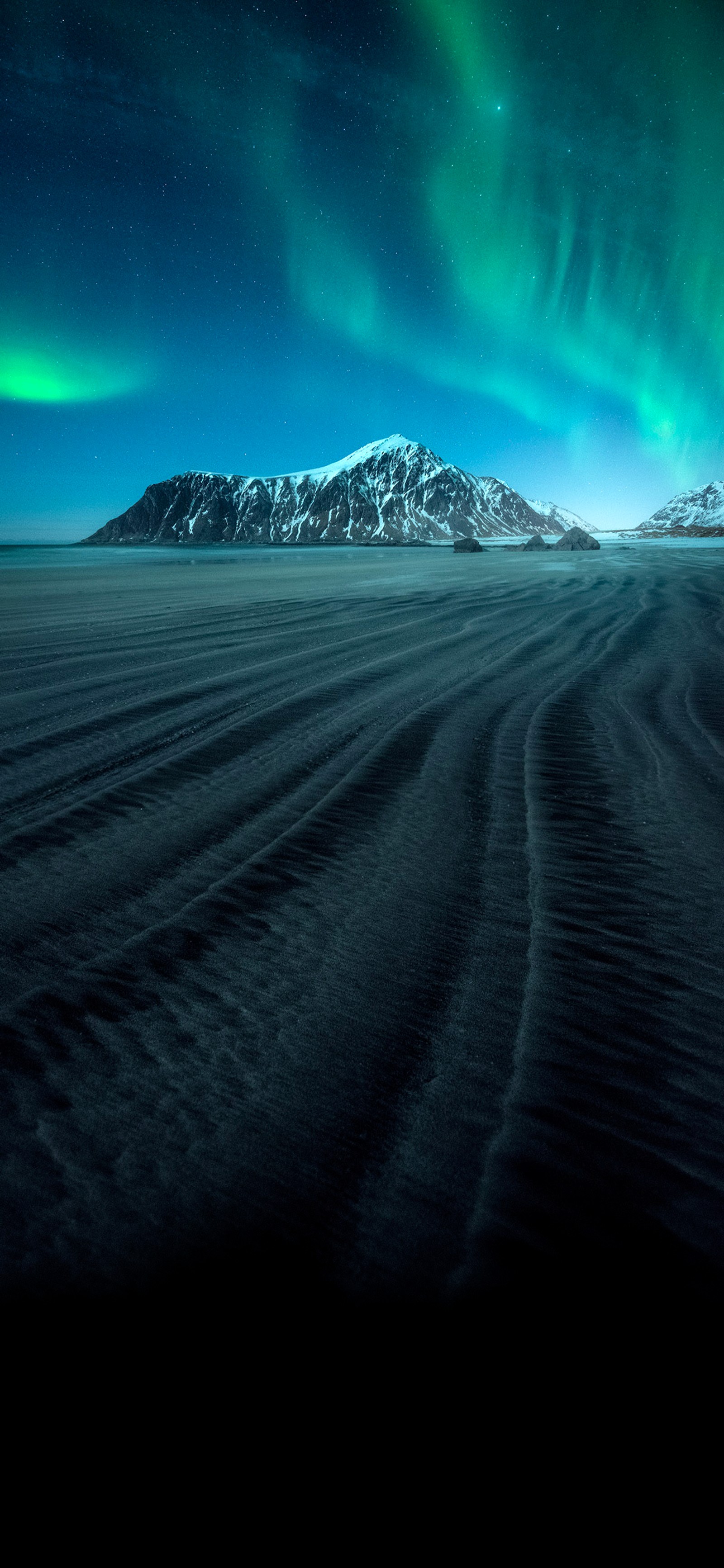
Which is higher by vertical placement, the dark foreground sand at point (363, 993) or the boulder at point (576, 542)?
the boulder at point (576, 542)

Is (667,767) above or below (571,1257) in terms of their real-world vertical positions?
above

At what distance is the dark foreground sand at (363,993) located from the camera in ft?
3.45

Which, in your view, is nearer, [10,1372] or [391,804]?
[10,1372]

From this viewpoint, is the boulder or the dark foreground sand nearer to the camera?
the dark foreground sand

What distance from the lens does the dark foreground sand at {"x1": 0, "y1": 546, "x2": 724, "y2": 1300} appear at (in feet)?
3.45

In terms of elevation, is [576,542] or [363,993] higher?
[576,542]

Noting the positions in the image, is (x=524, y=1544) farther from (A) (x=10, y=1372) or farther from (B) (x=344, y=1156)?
(A) (x=10, y=1372)

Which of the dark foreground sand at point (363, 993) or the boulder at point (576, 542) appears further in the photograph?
the boulder at point (576, 542)

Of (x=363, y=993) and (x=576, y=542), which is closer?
(x=363, y=993)

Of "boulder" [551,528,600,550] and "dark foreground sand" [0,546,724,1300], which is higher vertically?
"boulder" [551,528,600,550]

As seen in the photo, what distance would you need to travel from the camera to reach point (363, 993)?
158 centimetres

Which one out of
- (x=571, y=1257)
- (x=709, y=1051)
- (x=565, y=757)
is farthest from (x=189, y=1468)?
(x=565, y=757)

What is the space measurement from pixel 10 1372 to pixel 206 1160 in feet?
1.20

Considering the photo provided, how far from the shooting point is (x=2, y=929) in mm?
1820
